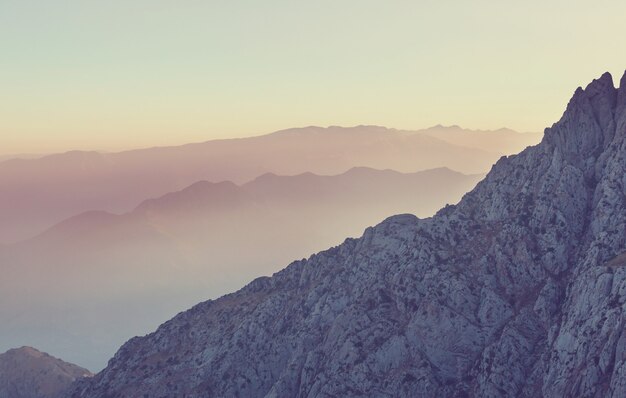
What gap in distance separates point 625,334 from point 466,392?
157 feet

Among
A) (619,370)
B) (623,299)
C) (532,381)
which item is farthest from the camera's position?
(532,381)

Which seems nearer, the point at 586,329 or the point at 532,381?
the point at 586,329

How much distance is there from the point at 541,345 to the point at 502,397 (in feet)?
49.1

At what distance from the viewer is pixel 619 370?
15762cm

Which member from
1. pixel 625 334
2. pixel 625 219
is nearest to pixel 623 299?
pixel 625 334

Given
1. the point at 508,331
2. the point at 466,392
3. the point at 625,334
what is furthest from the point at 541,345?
the point at 625,334

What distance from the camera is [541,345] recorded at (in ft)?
640

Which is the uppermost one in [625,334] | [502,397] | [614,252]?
[614,252]

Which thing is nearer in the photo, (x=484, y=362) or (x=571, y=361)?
(x=571, y=361)

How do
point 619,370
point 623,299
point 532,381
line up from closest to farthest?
point 619,370 < point 623,299 < point 532,381

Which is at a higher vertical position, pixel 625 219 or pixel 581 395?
pixel 625 219

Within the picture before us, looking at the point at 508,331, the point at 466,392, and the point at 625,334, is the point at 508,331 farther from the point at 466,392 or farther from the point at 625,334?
the point at 625,334

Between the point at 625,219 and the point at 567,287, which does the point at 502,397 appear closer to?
the point at 567,287

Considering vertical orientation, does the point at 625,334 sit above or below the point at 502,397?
above
